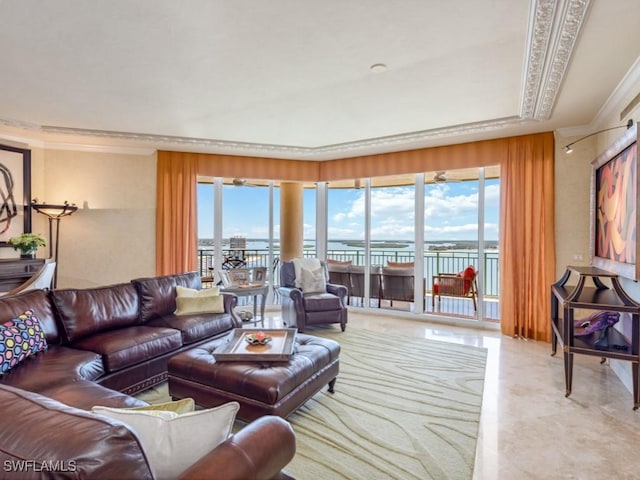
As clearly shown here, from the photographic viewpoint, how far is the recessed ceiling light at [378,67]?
2.74 m

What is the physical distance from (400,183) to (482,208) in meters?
1.44

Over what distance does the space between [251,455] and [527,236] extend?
4.51 m

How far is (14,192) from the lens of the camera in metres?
4.49

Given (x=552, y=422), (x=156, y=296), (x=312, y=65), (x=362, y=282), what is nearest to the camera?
(x=552, y=422)

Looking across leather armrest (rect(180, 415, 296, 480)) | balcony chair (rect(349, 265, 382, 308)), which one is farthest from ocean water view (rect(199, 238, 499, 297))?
leather armrest (rect(180, 415, 296, 480))

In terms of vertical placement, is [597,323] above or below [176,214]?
below

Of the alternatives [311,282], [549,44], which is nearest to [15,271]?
[311,282]

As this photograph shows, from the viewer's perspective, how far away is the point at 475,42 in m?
2.41

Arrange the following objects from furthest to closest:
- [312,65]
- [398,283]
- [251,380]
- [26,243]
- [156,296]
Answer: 1. [398,283]
2. [26,243]
3. [156,296]
4. [312,65]
5. [251,380]

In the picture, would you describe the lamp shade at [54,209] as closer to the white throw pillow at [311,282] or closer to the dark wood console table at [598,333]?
the white throw pillow at [311,282]

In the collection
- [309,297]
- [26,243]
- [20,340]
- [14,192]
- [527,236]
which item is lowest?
[309,297]

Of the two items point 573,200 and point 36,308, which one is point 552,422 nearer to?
point 573,200

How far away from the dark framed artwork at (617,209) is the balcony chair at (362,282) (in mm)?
2966

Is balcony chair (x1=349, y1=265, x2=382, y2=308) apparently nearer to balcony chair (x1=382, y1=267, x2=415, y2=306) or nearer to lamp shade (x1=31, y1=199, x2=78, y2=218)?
Result: balcony chair (x1=382, y1=267, x2=415, y2=306)
